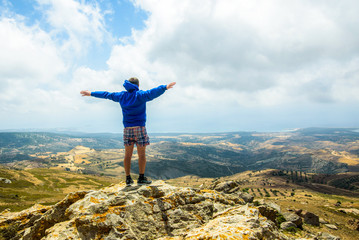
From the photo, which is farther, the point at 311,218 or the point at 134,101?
the point at 311,218

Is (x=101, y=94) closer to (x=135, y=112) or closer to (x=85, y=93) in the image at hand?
(x=85, y=93)

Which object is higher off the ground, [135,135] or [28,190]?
[135,135]

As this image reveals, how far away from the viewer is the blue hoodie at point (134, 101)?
33.7 ft

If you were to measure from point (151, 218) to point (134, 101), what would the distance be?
658 centimetres

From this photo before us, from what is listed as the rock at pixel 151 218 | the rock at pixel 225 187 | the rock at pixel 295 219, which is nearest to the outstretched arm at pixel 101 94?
the rock at pixel 151 218

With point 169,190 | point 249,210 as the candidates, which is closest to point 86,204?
point 169,190

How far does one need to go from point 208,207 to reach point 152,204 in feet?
11.8

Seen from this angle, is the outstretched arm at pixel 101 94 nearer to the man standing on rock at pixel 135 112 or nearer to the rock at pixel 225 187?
the man standing on rock at pixel 135 112

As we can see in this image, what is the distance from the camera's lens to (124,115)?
36.1 feet

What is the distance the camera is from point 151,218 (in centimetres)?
952

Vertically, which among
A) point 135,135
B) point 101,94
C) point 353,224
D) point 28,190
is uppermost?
point 101,94

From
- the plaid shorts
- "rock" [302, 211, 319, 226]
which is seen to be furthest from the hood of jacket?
"rock" [302, 211, 319, 226]

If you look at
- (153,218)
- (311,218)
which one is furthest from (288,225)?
(153,218)

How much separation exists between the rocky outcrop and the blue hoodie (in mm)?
4275
